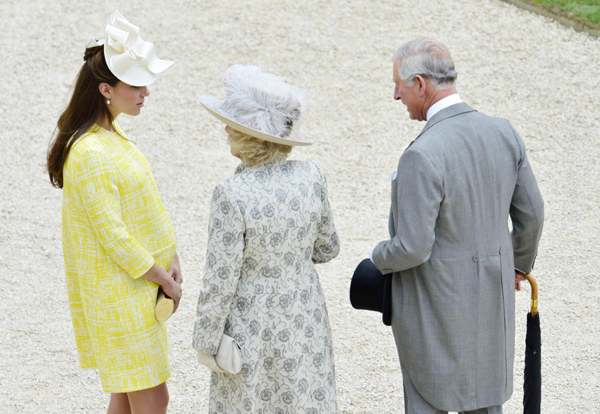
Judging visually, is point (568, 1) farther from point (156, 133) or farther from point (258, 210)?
point (258, 210)

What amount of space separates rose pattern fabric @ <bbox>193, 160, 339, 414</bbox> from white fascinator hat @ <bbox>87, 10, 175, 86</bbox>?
0.55m

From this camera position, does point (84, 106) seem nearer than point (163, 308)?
Yes

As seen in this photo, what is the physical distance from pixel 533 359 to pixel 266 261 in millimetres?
1255

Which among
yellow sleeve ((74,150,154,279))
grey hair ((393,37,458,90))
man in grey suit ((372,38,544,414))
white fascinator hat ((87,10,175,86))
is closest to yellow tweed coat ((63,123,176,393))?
yellow sleeve ((74,150,154,279))

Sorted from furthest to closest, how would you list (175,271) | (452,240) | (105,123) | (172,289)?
(175,271) < (172,289) < (105,123) < (452,240)

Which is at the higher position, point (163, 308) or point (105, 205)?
point (105, 205)

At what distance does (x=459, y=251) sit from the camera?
2.48m

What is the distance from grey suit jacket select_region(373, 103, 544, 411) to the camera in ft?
7.82

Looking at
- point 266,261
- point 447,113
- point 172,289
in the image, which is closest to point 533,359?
point 447,113

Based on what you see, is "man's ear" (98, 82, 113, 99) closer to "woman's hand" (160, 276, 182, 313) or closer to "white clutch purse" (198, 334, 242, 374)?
"woman's hand" (160, 276, 182, 313)

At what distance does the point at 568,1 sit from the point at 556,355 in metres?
5.73

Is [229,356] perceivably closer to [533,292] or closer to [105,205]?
[105,205]

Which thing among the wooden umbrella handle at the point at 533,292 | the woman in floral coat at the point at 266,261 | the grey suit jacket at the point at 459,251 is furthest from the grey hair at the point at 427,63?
the wooden umbrella handle at the point at 533,292

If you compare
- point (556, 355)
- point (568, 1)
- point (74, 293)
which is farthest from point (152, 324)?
point (568, 1)
